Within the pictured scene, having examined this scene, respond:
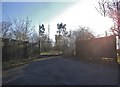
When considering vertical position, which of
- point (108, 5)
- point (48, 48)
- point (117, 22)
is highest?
point (108, 5)

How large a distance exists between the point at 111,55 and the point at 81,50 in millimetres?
11045

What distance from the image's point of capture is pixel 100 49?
887 inches

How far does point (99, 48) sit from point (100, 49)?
316mm

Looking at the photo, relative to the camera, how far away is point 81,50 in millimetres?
30719

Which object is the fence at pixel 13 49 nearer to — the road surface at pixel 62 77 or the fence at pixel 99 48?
the road surface at pixel 62 77

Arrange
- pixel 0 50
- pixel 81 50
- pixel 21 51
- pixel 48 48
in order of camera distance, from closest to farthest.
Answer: pixel 0 50, pixel 21 51, pixel 81 50, pixel 48 48

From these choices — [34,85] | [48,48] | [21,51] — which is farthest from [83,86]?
[48,48]

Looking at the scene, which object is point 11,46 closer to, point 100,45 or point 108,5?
point 100,45

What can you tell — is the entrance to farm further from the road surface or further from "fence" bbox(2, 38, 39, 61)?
"fence" bbox(2, 38, 39, 61)

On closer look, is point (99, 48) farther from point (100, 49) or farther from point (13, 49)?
point (13, 49)

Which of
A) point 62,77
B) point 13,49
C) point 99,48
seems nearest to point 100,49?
point 99,48

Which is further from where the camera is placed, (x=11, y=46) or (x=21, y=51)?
(x=21, y=51)

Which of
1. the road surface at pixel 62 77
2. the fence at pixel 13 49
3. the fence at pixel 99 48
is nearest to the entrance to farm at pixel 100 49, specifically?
the fence at pixel 99 48

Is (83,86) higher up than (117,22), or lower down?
lower down
